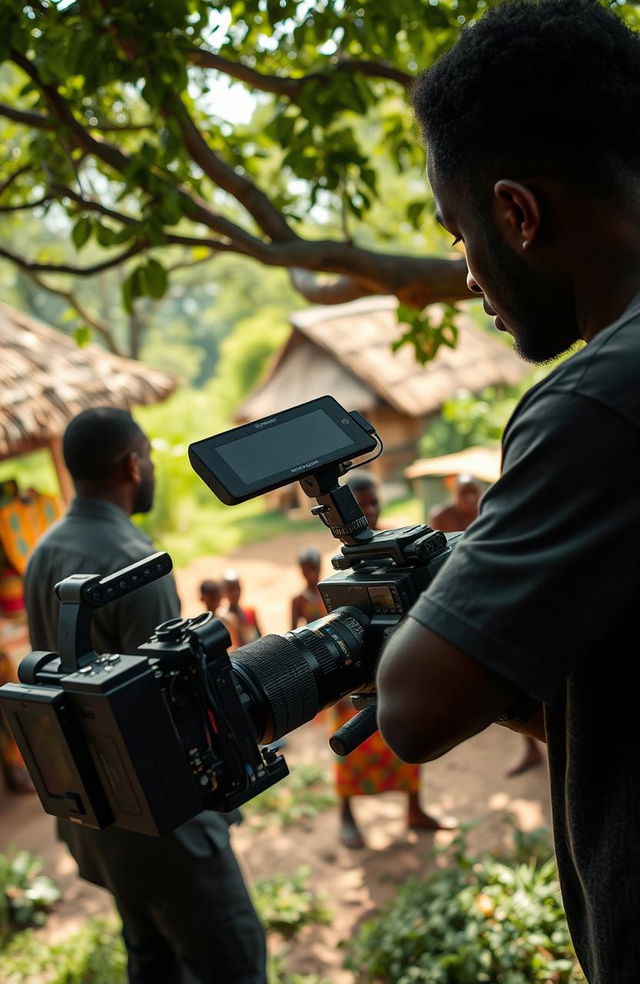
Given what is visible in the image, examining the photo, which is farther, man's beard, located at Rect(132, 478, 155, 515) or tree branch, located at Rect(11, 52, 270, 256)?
man's beard, located at Rect(132, 478, 155, 515)

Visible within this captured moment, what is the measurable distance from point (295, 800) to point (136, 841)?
2.70 metres

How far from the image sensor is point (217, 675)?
1277 mm

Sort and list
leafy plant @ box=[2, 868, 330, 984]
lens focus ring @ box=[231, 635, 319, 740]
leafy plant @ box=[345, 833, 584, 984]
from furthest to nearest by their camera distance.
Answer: leafy plant @ box=[2, 868, 330, 984] → leafy plant @ box=[345, 833, 584, 984] → lens focus ring @ box=[231, 635, 319, 740]

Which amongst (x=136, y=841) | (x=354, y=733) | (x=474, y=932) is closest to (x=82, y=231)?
(x=136, y=841)

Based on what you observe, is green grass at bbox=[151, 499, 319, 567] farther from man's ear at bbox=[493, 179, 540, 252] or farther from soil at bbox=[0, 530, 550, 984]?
man's ear at bbox=[493, 179, 540, 252]

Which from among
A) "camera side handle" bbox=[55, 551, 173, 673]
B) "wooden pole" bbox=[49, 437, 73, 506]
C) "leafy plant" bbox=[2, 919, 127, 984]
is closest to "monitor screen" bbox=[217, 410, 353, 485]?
"camera side handle" bbox=[55, 551, 173, 673]

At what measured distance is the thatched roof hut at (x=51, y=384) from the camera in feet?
20.0

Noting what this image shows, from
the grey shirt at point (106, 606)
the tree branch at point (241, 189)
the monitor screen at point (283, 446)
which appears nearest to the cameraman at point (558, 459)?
the monitor screen at point (283, 446)

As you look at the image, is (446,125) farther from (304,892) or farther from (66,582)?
(304,892)

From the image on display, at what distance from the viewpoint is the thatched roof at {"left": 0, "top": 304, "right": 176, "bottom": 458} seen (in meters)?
6.09

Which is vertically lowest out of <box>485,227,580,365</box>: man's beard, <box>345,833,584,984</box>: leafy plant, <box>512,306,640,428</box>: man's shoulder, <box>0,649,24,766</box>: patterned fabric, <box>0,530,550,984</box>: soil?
<box>0,530,550,984</box>: soil

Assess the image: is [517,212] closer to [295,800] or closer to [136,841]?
[136,841]

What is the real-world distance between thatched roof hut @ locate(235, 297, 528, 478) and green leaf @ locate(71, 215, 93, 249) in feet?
30.5

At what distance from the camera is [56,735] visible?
4.11 ft
